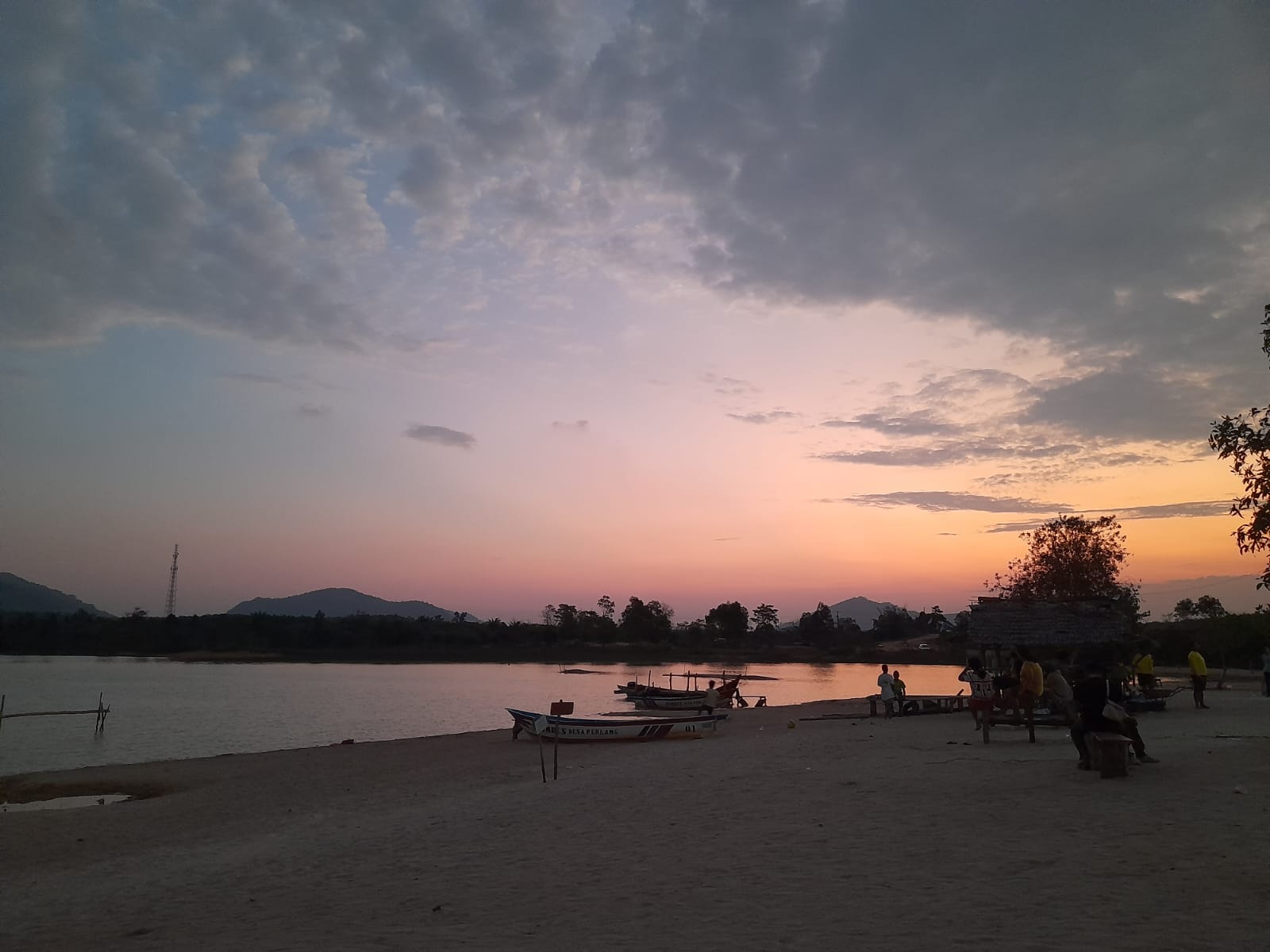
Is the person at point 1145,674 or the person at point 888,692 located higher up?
the person at point 1145,674

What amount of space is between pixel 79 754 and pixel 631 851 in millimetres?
30088

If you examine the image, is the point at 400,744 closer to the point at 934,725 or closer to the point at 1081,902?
the point at 934,725

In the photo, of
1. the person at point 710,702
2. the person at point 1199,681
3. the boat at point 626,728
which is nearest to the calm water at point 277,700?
the person at point 710,702

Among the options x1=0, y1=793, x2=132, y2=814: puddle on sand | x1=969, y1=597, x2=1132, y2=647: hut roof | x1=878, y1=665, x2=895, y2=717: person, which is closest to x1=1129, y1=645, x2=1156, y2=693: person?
x1=969, y1=597, x2=1132, y2=647: hut roof

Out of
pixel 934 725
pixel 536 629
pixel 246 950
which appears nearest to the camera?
pixel 246 950

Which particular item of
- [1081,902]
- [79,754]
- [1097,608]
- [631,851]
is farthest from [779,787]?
[79,754]

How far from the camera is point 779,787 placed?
12188 mm

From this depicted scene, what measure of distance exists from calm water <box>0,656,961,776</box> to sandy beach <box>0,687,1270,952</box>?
1727cm

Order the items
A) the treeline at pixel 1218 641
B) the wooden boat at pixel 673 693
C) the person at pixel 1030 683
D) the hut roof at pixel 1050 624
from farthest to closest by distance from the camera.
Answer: the treeline at pixel 1218 641 → the wooden boat at pixel 673 693 → the hut roof at pixel 1050 624 → the person at pixel 1030 683

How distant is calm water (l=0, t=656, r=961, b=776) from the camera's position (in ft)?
108

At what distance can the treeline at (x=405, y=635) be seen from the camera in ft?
421

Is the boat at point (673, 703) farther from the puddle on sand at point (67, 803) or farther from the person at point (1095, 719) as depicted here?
the person at point (1095, 719)

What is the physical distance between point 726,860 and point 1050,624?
2070 cm

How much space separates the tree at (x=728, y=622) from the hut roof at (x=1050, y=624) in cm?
11300
